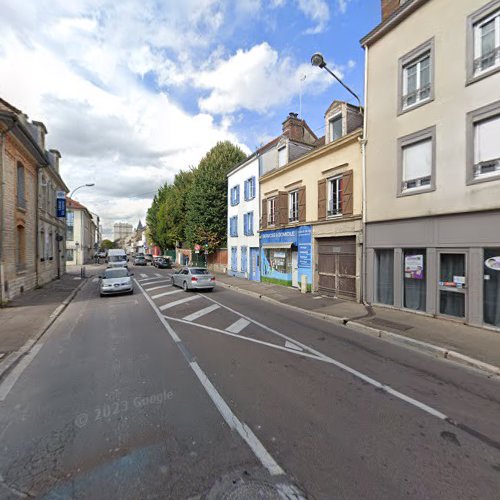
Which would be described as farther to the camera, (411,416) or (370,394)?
(370,394)

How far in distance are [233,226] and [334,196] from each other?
11.3 m

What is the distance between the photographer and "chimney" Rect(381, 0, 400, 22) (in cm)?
1057

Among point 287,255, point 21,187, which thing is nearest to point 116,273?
point 21,187

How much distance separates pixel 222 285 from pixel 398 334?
1243cm

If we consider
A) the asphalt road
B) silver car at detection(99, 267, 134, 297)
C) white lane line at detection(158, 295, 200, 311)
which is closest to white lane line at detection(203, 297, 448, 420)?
the asphalt road

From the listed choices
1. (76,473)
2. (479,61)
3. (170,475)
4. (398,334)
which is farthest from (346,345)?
(479,61)

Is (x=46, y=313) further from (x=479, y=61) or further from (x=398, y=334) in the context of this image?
(x=479, y=61)

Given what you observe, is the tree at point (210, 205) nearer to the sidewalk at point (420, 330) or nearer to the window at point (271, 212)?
the window at point (271, 212)

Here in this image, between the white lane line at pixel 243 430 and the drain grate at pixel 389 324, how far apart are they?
5703 millimetres

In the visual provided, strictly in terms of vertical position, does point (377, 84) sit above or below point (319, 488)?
above

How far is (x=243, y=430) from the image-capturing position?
3359 mm

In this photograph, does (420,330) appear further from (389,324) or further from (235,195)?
(235,195)

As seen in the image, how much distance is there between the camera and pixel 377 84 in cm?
1080

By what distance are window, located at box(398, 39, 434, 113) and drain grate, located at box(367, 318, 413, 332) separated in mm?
7177
